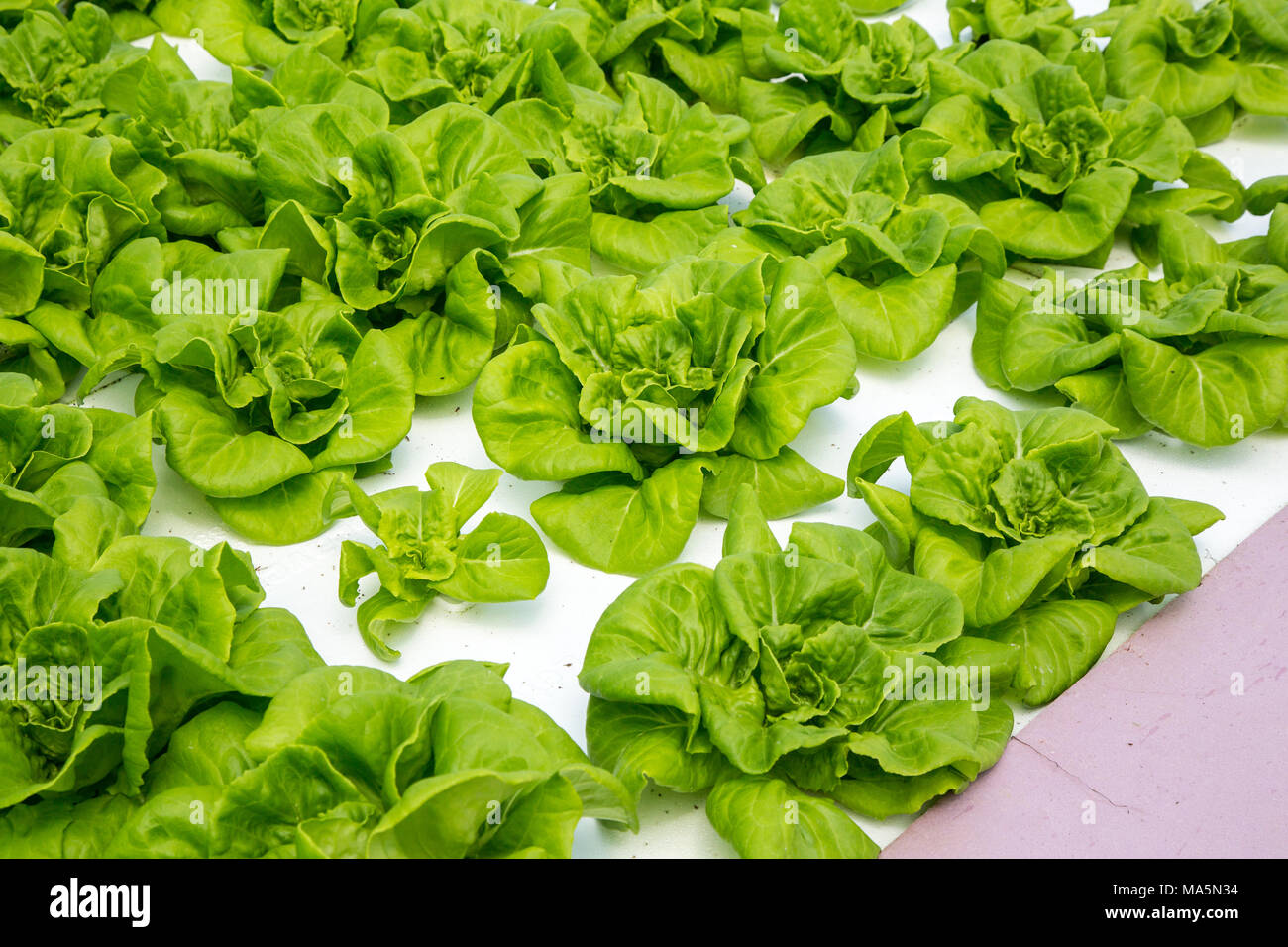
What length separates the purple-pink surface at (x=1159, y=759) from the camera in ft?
9.11

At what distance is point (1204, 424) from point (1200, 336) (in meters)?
0.32

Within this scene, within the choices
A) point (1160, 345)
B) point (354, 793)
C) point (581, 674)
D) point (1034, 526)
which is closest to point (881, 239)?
point (1160, 345)

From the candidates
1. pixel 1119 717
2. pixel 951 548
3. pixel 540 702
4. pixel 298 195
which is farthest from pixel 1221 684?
pixel 298 195

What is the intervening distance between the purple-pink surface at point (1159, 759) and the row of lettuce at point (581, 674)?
3.8 inches

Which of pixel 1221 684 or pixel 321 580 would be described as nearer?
pixel 1221 684

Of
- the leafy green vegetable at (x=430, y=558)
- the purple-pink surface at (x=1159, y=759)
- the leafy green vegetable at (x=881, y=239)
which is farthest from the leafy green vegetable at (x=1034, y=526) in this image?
the leafy green vegetable at (x=430, y=558)

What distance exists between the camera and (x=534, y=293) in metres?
3.95

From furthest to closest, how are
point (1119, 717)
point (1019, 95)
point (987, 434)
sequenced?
point (1019, 95) < point (987, 434) < point (1119, 717)

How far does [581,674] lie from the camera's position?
281cm

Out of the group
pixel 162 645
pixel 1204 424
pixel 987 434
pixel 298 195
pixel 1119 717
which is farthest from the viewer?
pixel 298 195

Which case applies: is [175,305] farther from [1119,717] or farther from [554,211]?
[1119,717]

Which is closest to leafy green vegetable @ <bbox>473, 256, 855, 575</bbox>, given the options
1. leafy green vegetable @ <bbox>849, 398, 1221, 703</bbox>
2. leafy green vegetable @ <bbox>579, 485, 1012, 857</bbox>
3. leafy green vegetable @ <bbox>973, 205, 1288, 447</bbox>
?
leafy green vegetable @ <bbox>849, 398, 1221, 703</bbox>

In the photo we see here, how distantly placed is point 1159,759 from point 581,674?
1.36 meters

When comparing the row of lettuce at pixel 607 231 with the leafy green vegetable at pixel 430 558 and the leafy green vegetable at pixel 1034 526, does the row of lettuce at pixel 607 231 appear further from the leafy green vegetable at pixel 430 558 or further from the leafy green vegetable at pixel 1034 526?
the leafy green vegetable at pixel 1034 526
